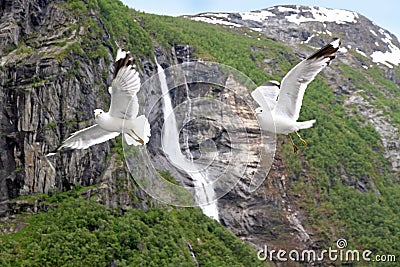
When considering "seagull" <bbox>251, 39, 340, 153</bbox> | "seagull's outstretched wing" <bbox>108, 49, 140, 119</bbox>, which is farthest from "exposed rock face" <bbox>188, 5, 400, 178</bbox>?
"seagull's outstretched wing" <bbox>108, 49, 140, 119</bbox>

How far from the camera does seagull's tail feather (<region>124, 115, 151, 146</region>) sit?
704 cm

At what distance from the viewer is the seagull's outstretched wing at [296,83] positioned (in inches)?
292

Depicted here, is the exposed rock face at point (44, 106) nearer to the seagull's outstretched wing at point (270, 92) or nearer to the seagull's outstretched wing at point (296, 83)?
the seagull's outstretched wing at point (270, 92)

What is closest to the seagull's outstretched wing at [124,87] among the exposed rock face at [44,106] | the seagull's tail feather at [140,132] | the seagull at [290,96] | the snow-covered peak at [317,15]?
the seagull's tail feather at [140,132]

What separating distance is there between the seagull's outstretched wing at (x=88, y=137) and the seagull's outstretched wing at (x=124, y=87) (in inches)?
63.3

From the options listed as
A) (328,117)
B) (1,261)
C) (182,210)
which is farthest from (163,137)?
(328,117)

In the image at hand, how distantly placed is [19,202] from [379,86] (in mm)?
63459

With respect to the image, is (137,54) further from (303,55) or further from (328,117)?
(303,55)

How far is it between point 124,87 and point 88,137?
252cm

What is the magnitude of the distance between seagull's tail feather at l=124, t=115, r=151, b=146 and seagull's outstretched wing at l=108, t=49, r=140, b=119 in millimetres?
115

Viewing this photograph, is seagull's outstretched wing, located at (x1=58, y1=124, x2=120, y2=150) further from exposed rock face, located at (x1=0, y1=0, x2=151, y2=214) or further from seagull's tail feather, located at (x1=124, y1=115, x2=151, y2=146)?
exposed rock face, located at (x1=0, y1=0, x2=151, y2=214)

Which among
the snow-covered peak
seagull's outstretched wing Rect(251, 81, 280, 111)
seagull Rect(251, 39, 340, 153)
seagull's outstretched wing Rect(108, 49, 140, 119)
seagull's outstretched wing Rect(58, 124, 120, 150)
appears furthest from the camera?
the snow-covered peak

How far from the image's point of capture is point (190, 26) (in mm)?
79625

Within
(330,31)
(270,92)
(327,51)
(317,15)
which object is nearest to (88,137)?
(270,92)
